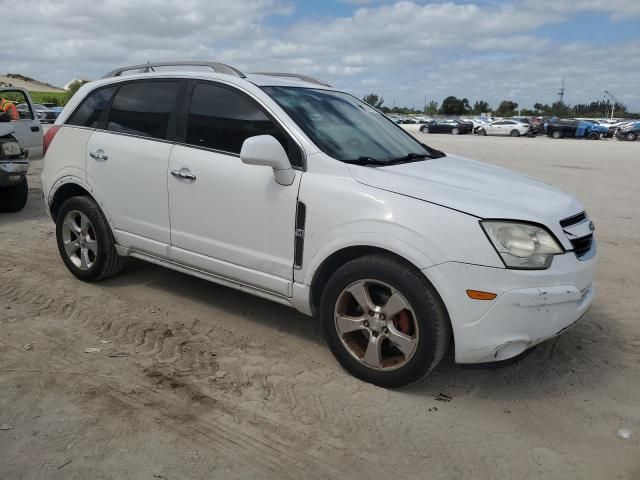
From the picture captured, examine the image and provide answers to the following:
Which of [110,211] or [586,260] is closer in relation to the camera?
[586,260]

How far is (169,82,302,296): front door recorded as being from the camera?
3729mm

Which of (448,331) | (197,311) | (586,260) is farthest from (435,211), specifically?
(197,311)

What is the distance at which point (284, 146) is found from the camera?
12.3ft

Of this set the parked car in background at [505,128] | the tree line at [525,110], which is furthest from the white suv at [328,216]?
the tree line at [525,110]

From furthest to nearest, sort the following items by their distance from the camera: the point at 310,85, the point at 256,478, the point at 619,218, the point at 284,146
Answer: the point at 619,218, the point at 310,85, the point at 284,146, the point at 256,478

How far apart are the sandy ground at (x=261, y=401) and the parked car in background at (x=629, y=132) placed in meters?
36.4

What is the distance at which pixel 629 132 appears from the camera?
120 ft

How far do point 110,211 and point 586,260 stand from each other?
360 centimetres

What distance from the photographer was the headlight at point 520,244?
305 centimetres

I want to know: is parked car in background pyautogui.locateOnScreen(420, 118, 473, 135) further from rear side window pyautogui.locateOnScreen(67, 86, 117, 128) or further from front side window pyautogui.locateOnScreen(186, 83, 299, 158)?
front side window pyautogui.locateOnScreen(186, 83, 299, 158)

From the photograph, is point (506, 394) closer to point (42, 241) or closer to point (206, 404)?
point (206, 404)

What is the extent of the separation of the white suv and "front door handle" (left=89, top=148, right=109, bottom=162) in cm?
1

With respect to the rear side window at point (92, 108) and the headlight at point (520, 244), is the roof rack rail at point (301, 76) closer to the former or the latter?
the rear side window at point (92, 108)

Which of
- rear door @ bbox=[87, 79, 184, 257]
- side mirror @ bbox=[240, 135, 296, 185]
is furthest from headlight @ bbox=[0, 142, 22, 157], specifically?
side mirror @ bbox=[240, 135, 296, 185]
